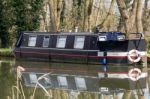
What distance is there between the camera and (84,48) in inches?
814

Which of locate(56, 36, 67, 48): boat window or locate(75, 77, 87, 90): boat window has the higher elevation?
locate(75, 77, 87, 90): boat window

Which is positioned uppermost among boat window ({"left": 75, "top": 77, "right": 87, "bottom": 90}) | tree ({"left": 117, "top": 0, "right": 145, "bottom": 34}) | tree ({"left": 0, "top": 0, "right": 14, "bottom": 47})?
tree ({"left": 117, "top": 0, "right": 145, "bottom": 34})

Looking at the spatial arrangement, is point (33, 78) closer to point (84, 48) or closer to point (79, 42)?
point (84, 48)

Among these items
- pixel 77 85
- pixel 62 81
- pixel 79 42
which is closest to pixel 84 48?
pixel 79 42

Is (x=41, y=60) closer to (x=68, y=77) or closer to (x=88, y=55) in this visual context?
(x=88, y=55)

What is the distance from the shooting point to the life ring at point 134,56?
1908 cm

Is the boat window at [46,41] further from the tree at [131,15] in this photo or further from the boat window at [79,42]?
the tree at [131,15]

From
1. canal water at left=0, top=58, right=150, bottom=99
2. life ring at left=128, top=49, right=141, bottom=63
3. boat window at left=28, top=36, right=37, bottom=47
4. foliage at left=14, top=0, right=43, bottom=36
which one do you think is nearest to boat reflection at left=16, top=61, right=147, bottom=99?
canal water at left=0, top=58, right=150, bottom=99

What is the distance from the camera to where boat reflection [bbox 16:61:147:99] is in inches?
469

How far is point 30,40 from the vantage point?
23.7 meters

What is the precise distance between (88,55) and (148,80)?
6.54 metres

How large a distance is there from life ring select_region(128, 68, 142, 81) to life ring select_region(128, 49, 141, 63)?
1458 millimetres

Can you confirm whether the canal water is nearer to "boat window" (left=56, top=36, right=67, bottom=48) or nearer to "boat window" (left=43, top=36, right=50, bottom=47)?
"boat window" (left=56, top=36, right=67, bottom=48)

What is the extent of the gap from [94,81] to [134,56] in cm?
531
